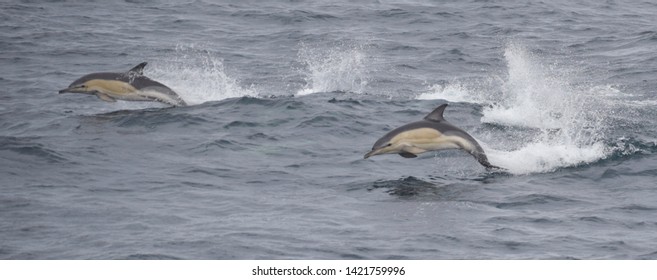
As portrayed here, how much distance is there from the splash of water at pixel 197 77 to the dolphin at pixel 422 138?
657 cm

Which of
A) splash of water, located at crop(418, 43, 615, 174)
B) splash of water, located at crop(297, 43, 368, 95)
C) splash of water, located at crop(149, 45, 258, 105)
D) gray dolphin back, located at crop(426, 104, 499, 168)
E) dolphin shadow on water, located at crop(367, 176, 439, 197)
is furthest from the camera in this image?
splash of water, located at crop(297, 43, 368, 95)

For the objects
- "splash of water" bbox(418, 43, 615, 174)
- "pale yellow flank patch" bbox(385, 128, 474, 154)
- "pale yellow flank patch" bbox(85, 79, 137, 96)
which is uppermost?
"pale yellow flank patch" bbox(385, 128, 474, 154)

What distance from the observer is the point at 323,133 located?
20.8 meters

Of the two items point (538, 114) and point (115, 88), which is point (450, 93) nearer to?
point (538, 114)

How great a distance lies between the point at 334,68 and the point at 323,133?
6.53 metres

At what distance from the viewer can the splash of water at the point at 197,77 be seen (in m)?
23.6

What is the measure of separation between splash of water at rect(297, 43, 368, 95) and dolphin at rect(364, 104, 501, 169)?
7.36m

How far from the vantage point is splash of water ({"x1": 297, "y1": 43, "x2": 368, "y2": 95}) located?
82.6 ft

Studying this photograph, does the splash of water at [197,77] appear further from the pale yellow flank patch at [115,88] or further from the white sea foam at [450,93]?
the white sea foam at [450,93]

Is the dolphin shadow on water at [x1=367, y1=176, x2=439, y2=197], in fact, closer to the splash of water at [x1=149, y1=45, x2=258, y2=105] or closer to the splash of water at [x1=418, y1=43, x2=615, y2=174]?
the splash of water at [x1=418, y1=43, x2=615, y2=174]

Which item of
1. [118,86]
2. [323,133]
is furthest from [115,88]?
[323,133]

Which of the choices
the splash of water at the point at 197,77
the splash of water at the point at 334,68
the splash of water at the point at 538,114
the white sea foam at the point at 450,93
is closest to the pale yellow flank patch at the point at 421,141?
the splash of water at the point at 538,114

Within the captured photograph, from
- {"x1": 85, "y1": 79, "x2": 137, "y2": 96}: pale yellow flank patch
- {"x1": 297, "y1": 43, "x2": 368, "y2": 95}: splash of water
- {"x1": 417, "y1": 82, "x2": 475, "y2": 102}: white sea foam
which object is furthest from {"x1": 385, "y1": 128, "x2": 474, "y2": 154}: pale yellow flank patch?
{"x1": 297, "y1": 43, "x2": 368, "y2": 95}: splash of water
